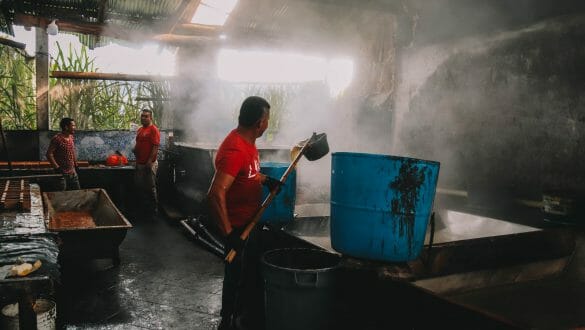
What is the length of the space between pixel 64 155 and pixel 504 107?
26.3 feet

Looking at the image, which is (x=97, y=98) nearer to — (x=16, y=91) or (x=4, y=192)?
(x=16, y=91)

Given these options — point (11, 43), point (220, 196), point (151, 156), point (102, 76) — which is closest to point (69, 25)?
point (11, 43)

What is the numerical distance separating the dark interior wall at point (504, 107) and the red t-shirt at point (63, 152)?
6711 mm

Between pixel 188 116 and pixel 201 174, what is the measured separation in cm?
309

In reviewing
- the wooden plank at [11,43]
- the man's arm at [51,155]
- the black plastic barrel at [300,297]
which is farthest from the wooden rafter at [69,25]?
the black plastic barrel at [300,297]

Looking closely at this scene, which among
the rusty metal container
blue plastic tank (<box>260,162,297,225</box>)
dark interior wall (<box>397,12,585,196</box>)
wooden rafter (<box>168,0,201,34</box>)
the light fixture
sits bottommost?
the rusty metal container

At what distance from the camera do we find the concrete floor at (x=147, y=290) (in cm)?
446

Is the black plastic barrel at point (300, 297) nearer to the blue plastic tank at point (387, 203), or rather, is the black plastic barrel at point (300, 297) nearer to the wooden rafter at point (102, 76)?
the blue plastic tank at point (387, 203)

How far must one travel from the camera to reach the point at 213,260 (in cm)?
672

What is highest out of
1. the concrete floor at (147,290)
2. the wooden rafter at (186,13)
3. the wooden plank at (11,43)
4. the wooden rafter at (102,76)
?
the wooden rafter at (186,13)

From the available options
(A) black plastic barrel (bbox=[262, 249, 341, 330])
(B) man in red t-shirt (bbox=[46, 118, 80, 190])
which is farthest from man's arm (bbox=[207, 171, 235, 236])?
(B) man in red t-shirt (bbox=[46, 118, 80, 190])

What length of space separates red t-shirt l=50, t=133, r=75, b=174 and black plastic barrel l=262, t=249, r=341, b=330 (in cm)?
655

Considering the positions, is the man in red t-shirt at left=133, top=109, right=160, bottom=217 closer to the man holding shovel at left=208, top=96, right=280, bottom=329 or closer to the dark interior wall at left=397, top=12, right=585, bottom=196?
the dark interior wall at left=397, top=12, right=585, bottom=196

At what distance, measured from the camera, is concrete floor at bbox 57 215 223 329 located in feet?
14.6
